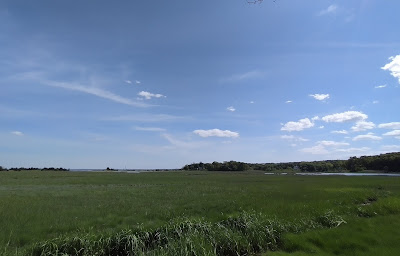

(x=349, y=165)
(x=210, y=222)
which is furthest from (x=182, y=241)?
(x=349, y=165)

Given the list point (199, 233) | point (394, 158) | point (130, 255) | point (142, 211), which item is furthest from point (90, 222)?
point (394, 158)

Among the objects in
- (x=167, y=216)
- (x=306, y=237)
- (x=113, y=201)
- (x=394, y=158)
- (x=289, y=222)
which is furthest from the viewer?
A: (x=394, y=158)

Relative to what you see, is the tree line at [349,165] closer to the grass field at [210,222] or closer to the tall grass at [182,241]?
the grass field at [210,222]

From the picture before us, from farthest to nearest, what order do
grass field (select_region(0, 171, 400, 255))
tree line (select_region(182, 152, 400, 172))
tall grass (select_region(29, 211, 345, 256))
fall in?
tree line (select_region(182, 152, 400, 172)) < grass field (select_region(0, 171, 400, 255)) < tall grass (select_region(29, 211, 345, 256))

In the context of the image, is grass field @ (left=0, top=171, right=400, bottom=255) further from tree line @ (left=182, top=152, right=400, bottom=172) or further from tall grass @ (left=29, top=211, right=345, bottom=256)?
tree line @ (left=182, top=152, right=400, bottom=172)

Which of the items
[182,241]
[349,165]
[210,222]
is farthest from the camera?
[349,165]

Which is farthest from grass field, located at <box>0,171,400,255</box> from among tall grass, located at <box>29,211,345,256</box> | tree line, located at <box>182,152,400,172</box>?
tree line, located at <box>182,152,400,172</box>

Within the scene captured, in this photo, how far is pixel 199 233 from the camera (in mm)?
13805

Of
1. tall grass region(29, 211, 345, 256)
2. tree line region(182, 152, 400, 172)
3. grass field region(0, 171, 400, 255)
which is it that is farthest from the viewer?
tree line region(182, 152, 400, 172)

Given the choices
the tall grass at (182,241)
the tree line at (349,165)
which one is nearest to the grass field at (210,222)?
the tall grass at (182,241)

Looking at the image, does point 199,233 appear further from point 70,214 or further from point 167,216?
point 70,214

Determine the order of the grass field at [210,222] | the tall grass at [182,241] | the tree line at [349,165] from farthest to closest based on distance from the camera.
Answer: the tree line at [349,165], the grass field at [210,222], the tall grass at [182,241]

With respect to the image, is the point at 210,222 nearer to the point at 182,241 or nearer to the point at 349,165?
the point at 182,241

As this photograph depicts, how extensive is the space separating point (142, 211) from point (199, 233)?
9.08 meters
